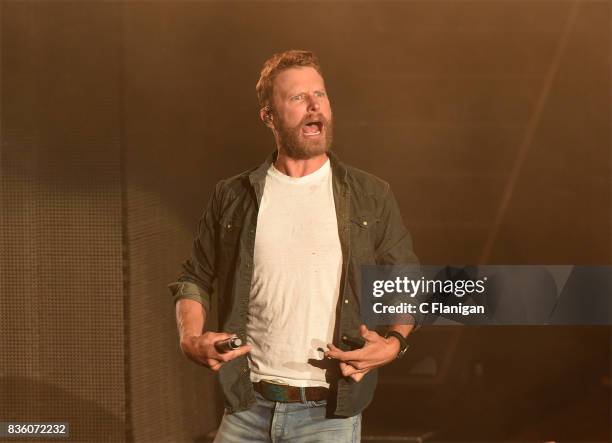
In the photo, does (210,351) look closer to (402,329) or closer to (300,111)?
(402,329)

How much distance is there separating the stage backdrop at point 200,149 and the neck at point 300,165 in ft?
3.75

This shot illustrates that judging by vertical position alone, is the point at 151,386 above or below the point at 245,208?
below

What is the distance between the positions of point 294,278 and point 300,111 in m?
0.44

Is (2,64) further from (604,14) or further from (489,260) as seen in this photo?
(604,14)

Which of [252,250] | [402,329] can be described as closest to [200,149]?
[252,250]

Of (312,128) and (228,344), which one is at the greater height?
(312,128)

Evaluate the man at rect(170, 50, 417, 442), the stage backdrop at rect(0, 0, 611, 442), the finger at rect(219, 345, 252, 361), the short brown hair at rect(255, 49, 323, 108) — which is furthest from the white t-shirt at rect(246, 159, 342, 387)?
the stage backdrop at rect(0, 0, 611, 442)

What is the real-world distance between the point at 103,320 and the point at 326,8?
1424mm

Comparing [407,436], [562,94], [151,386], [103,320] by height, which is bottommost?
[407,436]

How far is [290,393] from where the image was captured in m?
2.20

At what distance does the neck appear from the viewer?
2375 millimetres

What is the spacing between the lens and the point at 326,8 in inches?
145

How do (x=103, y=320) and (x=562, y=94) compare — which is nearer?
(x=103, y=320)

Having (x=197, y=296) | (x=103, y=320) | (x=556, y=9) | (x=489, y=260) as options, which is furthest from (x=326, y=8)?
(x=197, y=296)
